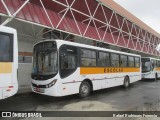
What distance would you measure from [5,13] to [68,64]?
389 centimetres

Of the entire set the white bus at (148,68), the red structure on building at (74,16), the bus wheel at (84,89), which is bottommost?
the bus wheel at (84,89)

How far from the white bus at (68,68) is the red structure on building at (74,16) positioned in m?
2.33

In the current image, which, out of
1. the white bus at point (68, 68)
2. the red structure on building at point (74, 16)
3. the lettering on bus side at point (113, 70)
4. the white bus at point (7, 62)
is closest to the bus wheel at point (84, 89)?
the white bus at point (68, 68)

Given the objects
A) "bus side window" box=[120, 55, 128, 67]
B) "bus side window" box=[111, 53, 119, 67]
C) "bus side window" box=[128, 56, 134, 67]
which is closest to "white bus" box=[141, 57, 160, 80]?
"bus side window" box=[128, 56, 134, 67]

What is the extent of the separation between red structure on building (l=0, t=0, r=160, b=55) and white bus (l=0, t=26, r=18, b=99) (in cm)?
288

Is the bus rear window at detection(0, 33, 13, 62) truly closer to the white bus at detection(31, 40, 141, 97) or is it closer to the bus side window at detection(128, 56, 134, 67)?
the white bus at detection(31, 40, 141, 97)

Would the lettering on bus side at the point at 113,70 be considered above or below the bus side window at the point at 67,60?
below

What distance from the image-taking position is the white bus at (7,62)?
19.8 ft

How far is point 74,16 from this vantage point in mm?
15617

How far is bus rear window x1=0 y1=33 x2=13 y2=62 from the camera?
6.08 metres

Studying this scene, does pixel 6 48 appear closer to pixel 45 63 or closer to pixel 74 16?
pixel 45 63

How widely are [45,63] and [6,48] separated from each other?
2.46 metres

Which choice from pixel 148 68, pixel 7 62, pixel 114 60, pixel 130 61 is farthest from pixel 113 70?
pixel 148 68

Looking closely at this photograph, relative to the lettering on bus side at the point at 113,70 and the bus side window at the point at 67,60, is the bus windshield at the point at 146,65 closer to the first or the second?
the lettering on bus side at the point at 113,70
